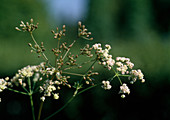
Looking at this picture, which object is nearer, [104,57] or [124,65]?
[104,57]

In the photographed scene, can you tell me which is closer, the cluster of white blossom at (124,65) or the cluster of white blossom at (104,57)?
the cluster of white blossom at (104,57)

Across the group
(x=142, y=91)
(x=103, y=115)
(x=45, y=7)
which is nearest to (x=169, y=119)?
(x=142, y=91)

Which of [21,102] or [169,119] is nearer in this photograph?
[169,119]

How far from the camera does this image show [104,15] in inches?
2127

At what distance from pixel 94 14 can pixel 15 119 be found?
44.6 metres

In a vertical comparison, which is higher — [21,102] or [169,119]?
[21,102]

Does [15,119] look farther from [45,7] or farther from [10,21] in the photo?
[45,7]

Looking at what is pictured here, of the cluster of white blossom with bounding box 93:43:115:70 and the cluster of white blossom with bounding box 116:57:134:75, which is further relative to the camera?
the cluster of white blossom with bounding box 116:57:134:75

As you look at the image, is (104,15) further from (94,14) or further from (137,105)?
(137,105)

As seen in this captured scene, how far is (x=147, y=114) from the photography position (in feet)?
27.3

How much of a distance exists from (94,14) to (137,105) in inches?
1795

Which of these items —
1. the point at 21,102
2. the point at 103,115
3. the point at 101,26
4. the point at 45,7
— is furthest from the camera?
the point at 101,26

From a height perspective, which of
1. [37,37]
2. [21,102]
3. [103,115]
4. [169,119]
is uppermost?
[37,37]

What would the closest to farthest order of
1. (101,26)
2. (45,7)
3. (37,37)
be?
(37,37) → (45,7) → (101,26)
